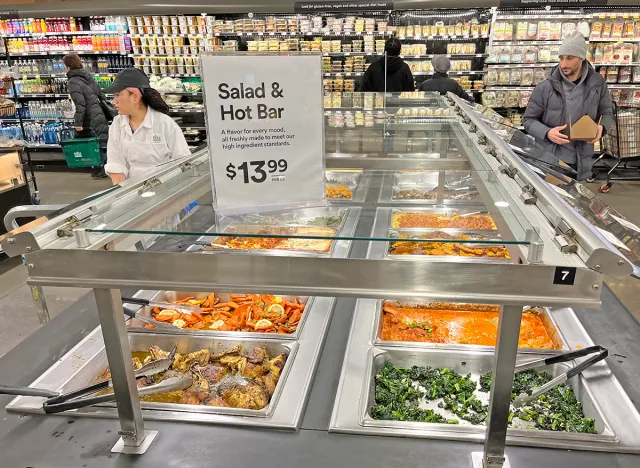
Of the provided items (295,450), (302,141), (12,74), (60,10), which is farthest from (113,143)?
(12,74)

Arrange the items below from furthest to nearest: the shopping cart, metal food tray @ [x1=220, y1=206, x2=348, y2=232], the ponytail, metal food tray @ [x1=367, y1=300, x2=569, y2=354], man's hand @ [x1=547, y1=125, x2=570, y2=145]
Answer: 1. the shopping cart
2. man's hand @ [x1=547, y1=125, x2=570, y2=145]
3. the ponytail
4. metal food tray @ [x1=367, y1=300, x2=569, y2=354]
5. metal food tray @ [x1=220, y1=206, x2=348, y2=232]

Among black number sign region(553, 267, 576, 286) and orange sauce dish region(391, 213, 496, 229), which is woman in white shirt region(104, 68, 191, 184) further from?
black number sign region(553, 267, 576, 286)

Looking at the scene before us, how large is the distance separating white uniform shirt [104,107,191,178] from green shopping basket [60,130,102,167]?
5.39 meters

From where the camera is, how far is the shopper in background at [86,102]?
7902 millimetres

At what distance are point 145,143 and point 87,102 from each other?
18.0ft

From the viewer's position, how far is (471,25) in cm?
827

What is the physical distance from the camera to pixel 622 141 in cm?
766

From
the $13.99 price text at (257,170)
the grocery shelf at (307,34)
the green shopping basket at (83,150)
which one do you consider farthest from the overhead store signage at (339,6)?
the green shopping basket at (83,150)

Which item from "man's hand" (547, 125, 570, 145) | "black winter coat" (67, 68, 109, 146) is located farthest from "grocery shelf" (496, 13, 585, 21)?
"black winter coat" (67, 68, 109, 146)

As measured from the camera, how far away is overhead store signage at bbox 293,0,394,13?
7.86 feet

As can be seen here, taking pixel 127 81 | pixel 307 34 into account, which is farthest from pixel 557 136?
pixel 307 34

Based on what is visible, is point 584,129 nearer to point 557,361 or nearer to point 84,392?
point 557,361

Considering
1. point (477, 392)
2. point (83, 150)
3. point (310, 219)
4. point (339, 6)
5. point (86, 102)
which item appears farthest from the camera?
point (83, 150)

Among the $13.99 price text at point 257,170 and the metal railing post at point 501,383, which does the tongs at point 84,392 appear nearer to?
the $13.99 price text at point 257,170
